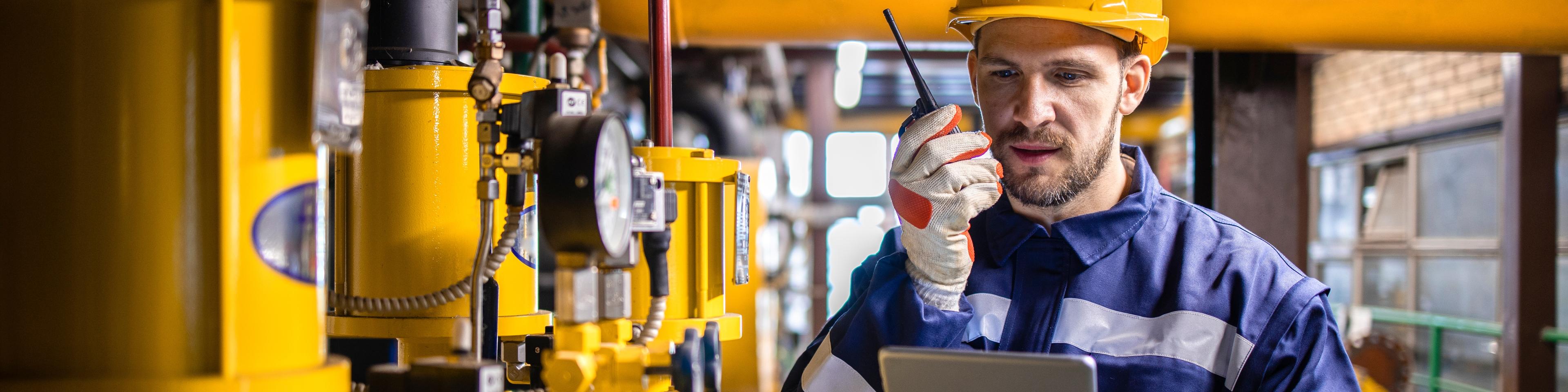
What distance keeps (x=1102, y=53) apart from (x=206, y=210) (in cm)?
153

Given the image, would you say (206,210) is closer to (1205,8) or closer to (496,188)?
(496,188)

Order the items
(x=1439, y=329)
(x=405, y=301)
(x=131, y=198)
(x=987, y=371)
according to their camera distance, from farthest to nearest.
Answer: (x=1439, y=329)
(x=405, y=301)
(x=987, y=371)
(x=131, y=198)

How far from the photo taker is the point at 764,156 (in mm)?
11742

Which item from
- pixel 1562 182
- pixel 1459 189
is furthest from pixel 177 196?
pixel 1459 189

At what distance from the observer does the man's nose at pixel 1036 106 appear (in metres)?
1.94

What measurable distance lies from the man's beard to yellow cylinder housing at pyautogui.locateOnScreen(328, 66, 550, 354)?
3.06 ft

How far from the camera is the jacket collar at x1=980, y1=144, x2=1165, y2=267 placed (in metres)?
1.95

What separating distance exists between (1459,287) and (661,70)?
7258 mm

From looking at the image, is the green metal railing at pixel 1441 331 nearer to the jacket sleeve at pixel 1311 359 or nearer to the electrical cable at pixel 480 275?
the jacket sleeve at pixel 1311 359

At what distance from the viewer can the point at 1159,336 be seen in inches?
72.4

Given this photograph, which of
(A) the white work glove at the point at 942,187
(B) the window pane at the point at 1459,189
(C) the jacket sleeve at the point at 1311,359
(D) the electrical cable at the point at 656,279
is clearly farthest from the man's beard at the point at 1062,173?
(B) the window pane at the point at 1459,189

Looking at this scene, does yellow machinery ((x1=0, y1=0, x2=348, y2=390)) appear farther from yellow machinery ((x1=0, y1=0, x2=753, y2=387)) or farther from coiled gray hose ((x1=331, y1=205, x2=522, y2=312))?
coiled gray hose ((x1=331, y1=205, x2=522, y2=312))

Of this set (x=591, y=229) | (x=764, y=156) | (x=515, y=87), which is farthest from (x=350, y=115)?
(x=764, y=156)

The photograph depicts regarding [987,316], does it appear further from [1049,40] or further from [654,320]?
[654,320]
